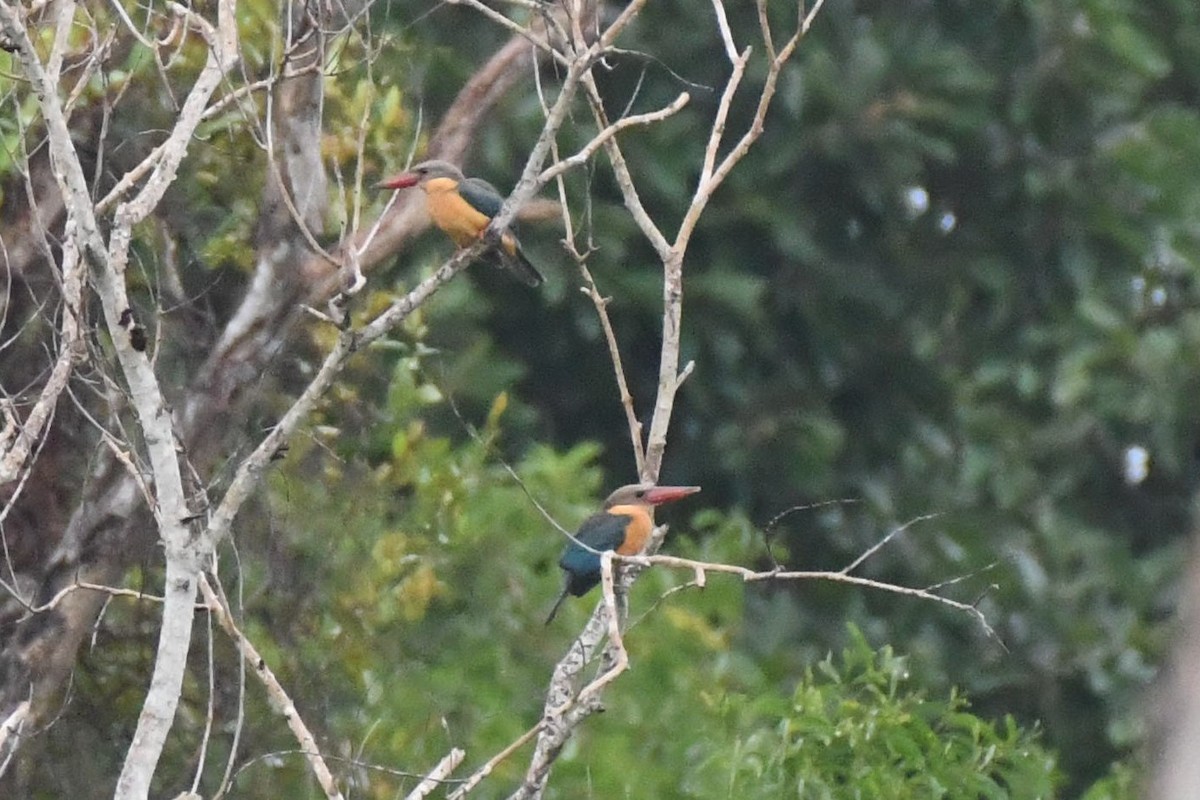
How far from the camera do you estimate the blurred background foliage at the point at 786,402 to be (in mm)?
5781

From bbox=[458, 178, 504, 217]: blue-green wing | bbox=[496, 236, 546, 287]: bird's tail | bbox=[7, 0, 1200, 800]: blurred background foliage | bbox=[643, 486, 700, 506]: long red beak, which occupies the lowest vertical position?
bbox=[7, 0, 1200, 800]: blurred background foliage


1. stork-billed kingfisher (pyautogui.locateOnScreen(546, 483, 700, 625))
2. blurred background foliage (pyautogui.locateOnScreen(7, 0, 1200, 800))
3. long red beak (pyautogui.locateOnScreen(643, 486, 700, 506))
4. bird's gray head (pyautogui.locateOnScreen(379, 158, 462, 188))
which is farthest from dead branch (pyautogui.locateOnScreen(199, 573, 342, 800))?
blurred background foliage (pyautogui.locateOnScreen(7, 0, 1200, 800))

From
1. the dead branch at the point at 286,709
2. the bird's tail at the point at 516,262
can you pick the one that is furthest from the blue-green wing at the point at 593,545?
the dead branch at the point at 286,709

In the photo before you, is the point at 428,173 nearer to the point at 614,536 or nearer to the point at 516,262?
the point at 516,262

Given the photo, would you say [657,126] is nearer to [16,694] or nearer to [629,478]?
[629,478]

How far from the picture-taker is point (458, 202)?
5.45 meters

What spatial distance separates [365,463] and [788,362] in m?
3.02

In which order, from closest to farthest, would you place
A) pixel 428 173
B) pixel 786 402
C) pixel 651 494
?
pixel 651 494, pixel 428 173, pixel 786 402

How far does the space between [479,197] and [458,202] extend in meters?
0.15

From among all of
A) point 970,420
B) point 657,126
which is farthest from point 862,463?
point 657,126

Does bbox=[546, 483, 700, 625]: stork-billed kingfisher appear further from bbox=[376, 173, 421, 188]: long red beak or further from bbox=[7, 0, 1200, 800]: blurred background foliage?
bbox=[376, 173, 421, 188]: long red beak

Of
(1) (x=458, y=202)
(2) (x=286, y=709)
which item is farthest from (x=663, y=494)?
(1) (x=458, y=202)

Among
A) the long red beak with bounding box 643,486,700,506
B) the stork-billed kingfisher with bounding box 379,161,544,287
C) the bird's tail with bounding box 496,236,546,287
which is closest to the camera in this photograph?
the long red beak with bounding box 643,486,700,506

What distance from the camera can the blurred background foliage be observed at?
5.78 m
